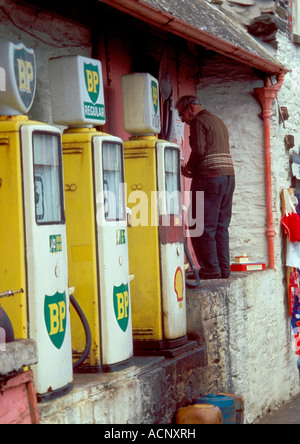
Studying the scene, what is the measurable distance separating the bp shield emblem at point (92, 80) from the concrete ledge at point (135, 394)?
5.48ft

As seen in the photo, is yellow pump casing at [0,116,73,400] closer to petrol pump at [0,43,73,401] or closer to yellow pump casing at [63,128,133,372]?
petrol pump at [0,43,73,401]

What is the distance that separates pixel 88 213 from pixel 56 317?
0.84 metres

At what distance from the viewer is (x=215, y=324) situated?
289 inches

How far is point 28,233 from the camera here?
4.75 m

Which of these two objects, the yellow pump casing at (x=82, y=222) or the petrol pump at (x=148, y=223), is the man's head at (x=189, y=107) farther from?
the yellow pump casing at (x=82, y=222)

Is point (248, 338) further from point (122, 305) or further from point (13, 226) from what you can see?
point (13, 226)

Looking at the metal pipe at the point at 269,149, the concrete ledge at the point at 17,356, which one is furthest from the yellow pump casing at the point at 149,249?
the metal pipe at the point at 269,149

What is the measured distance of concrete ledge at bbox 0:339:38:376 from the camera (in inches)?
160

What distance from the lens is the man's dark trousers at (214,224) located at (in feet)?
25.9

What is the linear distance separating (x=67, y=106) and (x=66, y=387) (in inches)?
65.4

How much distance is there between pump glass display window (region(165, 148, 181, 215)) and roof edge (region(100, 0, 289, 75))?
946mm

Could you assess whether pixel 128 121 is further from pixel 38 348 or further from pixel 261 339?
pixel 261 339

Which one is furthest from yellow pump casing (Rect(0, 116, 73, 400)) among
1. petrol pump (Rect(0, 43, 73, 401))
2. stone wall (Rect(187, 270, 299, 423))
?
stone wall (Rect(187, 270, 299, 423))

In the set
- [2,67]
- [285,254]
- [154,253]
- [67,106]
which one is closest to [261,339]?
[285,254]
